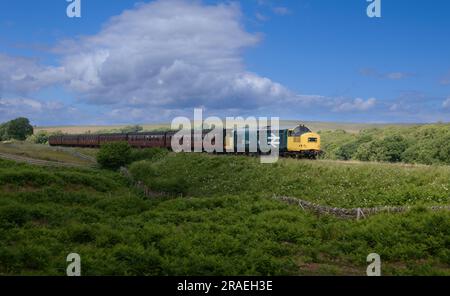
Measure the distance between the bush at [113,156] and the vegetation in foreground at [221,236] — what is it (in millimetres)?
25922

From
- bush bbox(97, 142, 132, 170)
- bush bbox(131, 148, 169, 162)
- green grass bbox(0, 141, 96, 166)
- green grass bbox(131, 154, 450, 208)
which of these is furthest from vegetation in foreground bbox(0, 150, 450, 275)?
green grass bbox(0, 141, 96, 166)

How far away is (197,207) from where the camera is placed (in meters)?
34.8

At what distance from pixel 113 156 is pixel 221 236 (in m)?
46.2

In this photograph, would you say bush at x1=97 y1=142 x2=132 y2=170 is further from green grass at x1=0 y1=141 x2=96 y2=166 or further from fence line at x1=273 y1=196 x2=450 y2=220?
fence line at x1=273 y1=196 x2=450 y2=220

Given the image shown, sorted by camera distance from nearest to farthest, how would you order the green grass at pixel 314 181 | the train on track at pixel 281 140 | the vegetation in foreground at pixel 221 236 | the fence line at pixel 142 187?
1. the vegetation in foreground at pixel 221 236
2. the green grass at pixel 314 181
3. the train on track at pixel 281 140
4. the fence line at pixel 142 187

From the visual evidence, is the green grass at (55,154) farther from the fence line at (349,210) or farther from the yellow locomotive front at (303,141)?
the fence line at (349,210)

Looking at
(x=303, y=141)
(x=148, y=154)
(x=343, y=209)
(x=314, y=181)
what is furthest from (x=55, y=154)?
(x=343, y=209)

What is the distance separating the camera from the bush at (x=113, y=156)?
67.3 meters

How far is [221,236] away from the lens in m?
23.8

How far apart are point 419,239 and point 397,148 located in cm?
5004

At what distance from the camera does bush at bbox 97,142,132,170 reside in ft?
221

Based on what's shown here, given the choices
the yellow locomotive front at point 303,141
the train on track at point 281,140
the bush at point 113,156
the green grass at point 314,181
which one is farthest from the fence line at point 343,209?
the bush at point 113,156
